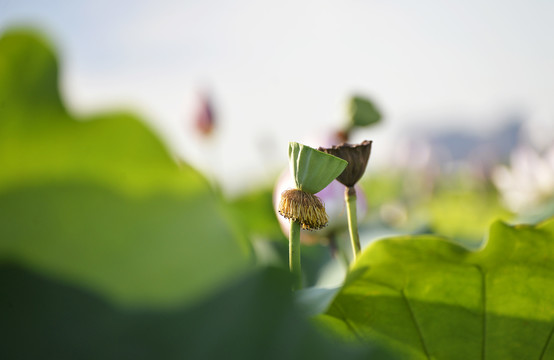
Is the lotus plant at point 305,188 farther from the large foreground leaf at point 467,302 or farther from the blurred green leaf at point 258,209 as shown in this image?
the blurred green leaf at point 258,209

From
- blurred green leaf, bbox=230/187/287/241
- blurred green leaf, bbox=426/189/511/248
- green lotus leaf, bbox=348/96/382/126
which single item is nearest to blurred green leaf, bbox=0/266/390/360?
green lotus leaf, bbox=348/96/382/126

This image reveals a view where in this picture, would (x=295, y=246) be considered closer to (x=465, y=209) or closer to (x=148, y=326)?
(x=148, y=326)

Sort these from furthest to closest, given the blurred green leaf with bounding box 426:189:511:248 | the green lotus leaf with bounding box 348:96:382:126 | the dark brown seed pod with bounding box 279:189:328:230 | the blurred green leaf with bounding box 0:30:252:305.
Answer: the blurred green leaf with bounding box 426:189:511:248 < the green lotus leaf with bounding box 348:96:382:126 < the dark brown seed pod with bounding box 279:189:328:230 < the blurred green leaf with bounding box 0:30:252:305

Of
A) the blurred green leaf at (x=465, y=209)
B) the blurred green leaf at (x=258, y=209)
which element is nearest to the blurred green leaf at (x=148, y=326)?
the blurred green leaf at (x=258, y=209)

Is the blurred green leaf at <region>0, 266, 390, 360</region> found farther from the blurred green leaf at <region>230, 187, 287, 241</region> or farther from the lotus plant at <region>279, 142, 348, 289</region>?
the blurred green leaf at <region>230, 187, 287, 241</region>

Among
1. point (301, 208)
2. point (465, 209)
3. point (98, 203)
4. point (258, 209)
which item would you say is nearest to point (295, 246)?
point (301, 208)

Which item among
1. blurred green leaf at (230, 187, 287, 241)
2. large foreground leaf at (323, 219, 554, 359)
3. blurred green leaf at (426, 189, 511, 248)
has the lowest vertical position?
blurred green leaf at (426, 189, 511, 248)
